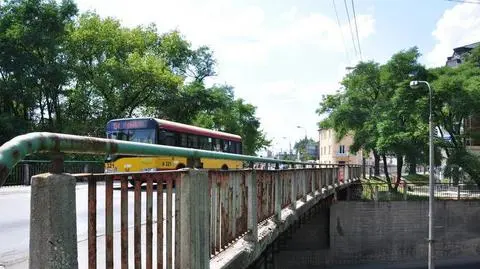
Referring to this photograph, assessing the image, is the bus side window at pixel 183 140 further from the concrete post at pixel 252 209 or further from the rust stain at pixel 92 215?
the rust stain at pixel 92 215

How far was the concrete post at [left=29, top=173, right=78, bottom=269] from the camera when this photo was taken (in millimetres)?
2096

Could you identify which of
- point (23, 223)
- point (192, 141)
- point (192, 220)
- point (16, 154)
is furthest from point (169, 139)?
point (16, 154)

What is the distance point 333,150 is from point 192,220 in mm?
93489

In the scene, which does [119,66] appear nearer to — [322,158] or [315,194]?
[315,194]

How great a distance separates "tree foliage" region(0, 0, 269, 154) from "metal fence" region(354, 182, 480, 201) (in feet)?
52.4

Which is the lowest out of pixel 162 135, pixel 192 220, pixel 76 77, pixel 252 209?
pixel 252 209

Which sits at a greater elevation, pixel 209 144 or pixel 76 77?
pixel 76 77

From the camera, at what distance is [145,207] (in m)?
4.13

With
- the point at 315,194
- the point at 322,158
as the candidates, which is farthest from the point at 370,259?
the point at 322,158

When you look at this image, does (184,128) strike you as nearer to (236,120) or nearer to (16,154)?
(16,154)

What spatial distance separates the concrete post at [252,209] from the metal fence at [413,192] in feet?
97.2

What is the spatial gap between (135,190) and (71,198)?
1.02 metres

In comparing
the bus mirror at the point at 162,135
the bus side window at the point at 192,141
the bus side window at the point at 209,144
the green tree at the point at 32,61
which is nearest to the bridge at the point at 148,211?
the bus mirror at the point at 162,135

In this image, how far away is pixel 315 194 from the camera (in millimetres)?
15750
